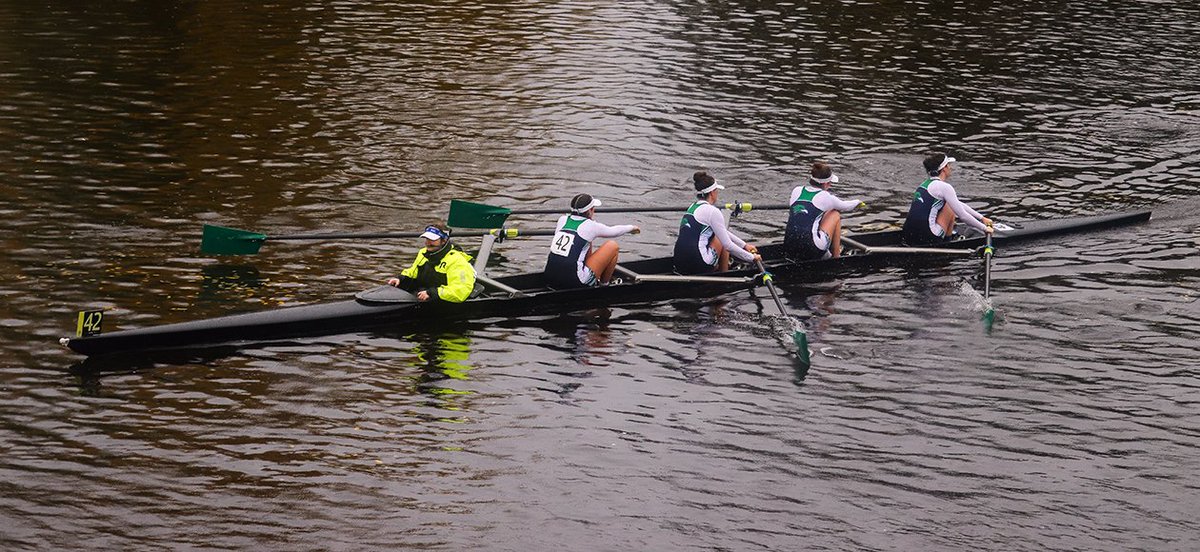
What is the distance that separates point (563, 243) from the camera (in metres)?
19.4

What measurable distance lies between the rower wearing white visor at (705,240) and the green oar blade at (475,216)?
2.56 metres

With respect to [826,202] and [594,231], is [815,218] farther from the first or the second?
[594,231]

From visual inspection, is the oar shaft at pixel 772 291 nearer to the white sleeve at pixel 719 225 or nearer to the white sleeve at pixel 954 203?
the white sleeve at pixel 719 225

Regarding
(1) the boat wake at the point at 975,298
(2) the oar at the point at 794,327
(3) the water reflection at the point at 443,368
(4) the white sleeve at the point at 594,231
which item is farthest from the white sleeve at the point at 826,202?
(3) the water reflection at the point at 443,368

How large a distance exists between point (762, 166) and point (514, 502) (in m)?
15.3

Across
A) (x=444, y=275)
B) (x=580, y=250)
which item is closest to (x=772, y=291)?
(x=580, y=250)

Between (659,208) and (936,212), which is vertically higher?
(659,208)

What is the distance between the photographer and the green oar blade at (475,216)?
2066 centimetres

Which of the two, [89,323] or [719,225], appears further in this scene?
[719,225]

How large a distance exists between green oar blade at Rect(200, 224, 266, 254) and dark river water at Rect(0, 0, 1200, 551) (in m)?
0.41

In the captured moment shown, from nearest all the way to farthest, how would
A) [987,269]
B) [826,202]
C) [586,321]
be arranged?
[586,321] < [987,269] < [826,202]

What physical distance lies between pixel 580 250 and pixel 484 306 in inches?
59.2

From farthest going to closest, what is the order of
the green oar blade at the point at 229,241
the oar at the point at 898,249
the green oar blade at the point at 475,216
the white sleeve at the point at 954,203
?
the white sleeve at the point at 954,203
the oar at the point at 898,249
the green oar blade at the point at 475,216
the green oar blade at the point at 229,241

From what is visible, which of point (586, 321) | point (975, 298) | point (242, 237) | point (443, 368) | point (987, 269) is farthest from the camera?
point (987, 269)
